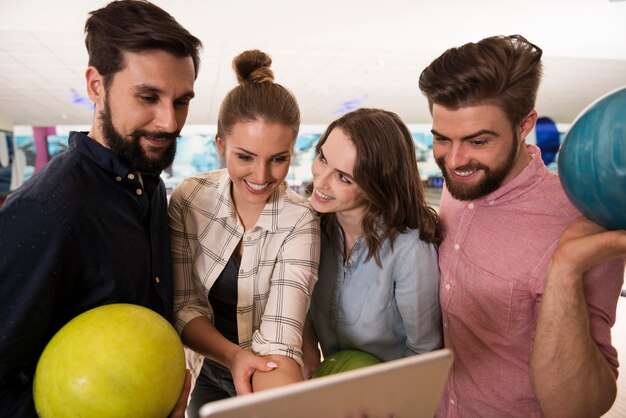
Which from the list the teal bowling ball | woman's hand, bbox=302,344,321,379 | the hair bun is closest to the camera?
the teal bowling ball

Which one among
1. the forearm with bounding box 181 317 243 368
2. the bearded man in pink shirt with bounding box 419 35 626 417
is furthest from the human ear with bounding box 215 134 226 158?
the bearded man in pink shirt with bounding box 419 35 626 417

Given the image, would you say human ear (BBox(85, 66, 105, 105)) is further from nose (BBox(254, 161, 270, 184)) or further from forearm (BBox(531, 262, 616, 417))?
forearm (BBox(531, 262, 616, 417))

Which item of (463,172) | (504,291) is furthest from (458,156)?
(504,291)

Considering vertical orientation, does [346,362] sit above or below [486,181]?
below

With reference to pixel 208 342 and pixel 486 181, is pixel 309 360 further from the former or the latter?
pixel 486 181

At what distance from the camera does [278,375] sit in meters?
0.99

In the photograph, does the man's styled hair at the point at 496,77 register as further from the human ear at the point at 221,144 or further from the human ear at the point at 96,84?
the human ear at the point at 96,84

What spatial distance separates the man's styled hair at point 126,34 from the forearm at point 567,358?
0.98 m

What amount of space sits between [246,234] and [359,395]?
77 centimetres

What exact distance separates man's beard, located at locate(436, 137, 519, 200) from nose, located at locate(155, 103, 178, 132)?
2.45ft

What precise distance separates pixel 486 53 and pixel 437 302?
696 mm

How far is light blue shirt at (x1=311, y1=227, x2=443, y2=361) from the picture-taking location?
4.01 ft

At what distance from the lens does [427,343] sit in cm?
127

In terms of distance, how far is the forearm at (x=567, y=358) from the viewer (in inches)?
36.6
